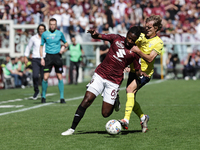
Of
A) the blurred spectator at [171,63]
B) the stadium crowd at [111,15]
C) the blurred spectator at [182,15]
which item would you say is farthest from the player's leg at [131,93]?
the blurred spectator at [182,15]

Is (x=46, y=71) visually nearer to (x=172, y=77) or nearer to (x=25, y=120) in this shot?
(x=25, y=120)

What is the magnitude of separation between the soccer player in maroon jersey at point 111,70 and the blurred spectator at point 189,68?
17.4 metres

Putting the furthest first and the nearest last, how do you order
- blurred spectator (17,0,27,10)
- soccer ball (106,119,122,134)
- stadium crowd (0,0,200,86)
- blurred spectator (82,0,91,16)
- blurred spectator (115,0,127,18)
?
blurred spectator (82,0,91,16), blurred spectator (17,0,27,10), blurred spectator (115,0,127,18), stadium crowd (0,0,200,86), soccer ball (106,119,122,134)

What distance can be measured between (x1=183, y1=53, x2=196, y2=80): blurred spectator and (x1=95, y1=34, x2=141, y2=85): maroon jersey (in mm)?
17390

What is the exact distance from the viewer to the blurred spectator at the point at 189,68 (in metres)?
23.5

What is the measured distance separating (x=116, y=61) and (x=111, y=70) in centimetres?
16

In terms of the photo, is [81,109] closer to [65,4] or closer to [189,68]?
[189,68]

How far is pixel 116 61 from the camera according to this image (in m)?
6.36

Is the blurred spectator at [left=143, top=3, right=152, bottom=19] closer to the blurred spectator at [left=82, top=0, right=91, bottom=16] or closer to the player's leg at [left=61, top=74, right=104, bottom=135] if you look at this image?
the blurred spectator at [left=82, top=0, right=91, bottom=16]

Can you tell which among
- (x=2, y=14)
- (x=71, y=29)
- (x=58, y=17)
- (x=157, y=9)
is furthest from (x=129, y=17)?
(x=2, y=14)

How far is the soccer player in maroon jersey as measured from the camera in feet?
20.5

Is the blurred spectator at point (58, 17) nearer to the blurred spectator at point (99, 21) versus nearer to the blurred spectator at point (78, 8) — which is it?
the blurred spectator at point (78, 8)

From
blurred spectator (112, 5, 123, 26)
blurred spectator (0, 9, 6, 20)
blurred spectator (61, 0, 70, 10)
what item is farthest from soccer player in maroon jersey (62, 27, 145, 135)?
blurred spectator (61, 0, 70, 10)

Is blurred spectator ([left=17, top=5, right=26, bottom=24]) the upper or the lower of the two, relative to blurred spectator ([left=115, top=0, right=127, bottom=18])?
lower
